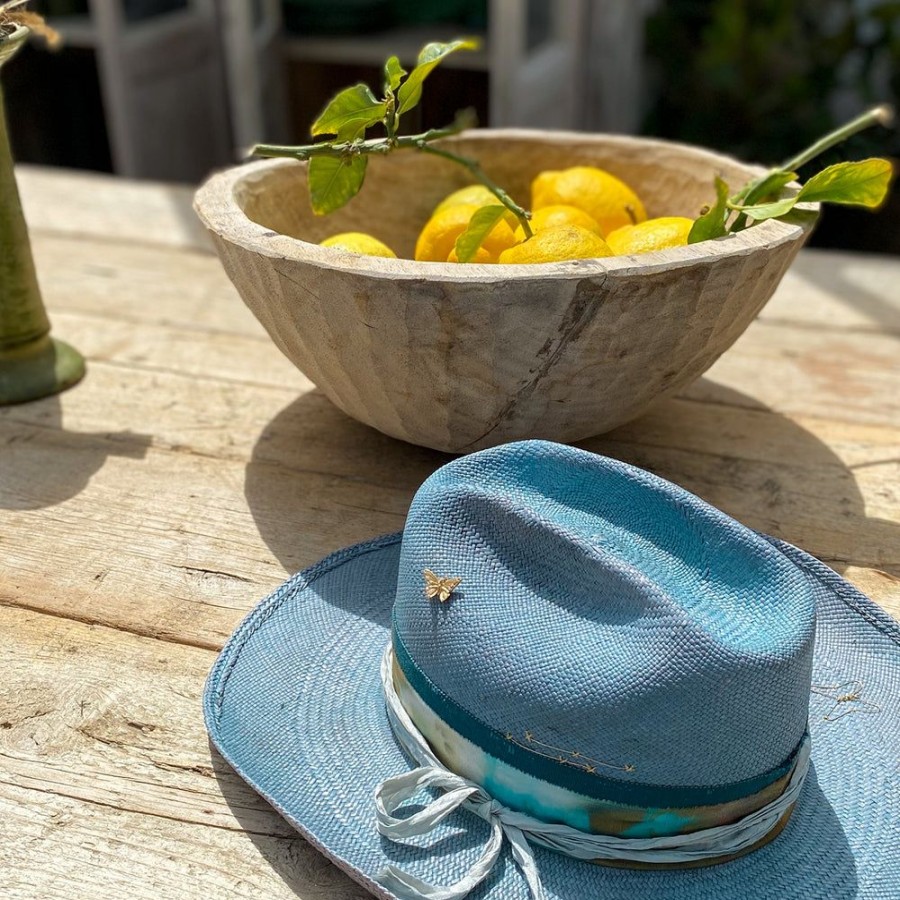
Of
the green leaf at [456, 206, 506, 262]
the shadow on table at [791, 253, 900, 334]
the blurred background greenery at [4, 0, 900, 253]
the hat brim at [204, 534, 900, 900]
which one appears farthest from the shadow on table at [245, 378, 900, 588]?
the blurred background greenery at [4, 0, 900, 253]

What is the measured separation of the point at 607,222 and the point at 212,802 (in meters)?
0.70

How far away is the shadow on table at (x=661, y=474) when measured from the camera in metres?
0.94

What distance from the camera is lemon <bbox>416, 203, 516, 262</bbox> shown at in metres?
0.94

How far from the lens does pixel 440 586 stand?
0.59 m

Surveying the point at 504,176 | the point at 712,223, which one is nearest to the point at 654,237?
the point at 712,223

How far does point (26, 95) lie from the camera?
3.15 m

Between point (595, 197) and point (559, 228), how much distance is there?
8.5 inches

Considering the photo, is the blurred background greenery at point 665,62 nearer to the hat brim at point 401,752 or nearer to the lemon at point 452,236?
the lemon at point 452,236

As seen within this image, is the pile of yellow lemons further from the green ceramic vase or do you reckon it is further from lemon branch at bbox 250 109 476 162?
the green ceramic vase

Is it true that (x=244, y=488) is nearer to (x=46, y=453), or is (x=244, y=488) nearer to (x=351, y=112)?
(x=46, y=453)

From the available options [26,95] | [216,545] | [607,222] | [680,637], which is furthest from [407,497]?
[26,95]

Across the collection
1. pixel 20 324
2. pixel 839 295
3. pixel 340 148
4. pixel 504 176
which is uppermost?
pixel 340 148

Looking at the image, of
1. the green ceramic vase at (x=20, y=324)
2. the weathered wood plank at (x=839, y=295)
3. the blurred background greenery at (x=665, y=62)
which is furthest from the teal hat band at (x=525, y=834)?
the blurred background greenery at (x=665, y=62)

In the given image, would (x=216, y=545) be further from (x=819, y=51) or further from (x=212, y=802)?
(x=819, y=51)
